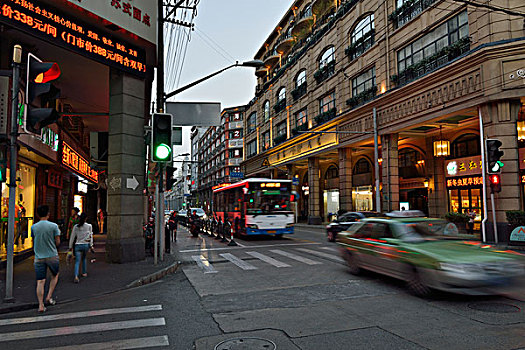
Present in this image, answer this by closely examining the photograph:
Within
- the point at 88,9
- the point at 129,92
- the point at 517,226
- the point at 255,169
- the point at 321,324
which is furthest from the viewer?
the point at 255,169

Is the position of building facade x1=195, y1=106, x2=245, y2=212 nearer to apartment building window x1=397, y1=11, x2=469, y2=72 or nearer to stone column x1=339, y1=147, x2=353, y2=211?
stone column x1=339, y1=147, x2=353, y2=211

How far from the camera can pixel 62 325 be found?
6.07 metres

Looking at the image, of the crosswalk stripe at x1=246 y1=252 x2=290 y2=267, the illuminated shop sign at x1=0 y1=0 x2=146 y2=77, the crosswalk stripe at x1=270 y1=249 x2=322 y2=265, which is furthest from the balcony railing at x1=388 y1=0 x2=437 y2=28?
the crosswalk stripe at x1=246 y1=252 x2=290 y2=267

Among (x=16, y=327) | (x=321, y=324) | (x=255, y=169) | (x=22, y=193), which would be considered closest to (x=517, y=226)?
(x=321, y=324)

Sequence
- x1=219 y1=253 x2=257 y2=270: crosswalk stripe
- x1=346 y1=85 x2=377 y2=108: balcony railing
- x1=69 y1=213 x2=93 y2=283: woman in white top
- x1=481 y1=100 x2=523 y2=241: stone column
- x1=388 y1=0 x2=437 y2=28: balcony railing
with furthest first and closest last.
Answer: x1=346 y1=85 x2=377 y2=108: balcony railing, x1=388 y1=0 x2=437 y2=28: balcony railing, x1=481 y1=100 x2=523 y2=241: stone column, x1=219 y1=253 x2=257 y2=270: crosswalk stripe, x1=69 y1=213 x2=93 y2=283: woman in white top

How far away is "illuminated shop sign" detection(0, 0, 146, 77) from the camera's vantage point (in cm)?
969

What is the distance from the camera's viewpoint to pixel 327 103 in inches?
1342

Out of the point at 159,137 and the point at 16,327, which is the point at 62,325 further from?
the point at 159,137

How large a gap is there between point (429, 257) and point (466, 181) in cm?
1924

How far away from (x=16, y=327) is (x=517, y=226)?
1811 cm

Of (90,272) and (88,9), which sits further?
(88,9)

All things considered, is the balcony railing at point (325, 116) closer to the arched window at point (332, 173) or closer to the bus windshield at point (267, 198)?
the arched window at point (332, 173)

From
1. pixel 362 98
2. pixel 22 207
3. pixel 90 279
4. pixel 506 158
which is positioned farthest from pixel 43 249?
pixel 362 98

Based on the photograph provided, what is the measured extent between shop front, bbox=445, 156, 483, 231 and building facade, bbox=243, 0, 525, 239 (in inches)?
2.6
